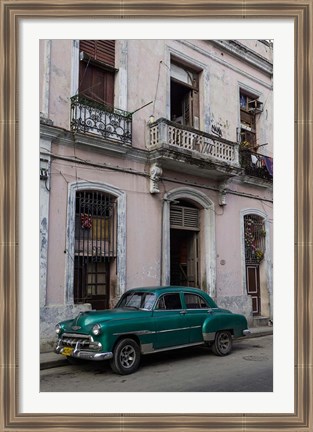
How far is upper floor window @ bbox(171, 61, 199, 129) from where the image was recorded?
12195 mm

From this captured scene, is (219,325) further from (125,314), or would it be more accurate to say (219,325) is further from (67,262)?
(67,262)

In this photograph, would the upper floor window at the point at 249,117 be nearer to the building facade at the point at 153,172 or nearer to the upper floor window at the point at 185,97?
the building facade at the point at 153,172

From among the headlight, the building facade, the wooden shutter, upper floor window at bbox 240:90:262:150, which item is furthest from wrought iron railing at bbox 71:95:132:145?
upper floor window at bbox 240:90:262:150

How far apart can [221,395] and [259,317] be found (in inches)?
341

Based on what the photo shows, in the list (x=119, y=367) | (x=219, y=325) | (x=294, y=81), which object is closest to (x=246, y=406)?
(x=119, y=367)

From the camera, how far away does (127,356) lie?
665cm

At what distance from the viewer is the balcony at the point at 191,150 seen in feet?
33.6

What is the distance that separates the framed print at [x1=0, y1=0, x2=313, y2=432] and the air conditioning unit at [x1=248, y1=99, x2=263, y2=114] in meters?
0.07

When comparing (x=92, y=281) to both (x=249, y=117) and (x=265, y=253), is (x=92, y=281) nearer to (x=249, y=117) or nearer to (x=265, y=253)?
(x=265, y=253)

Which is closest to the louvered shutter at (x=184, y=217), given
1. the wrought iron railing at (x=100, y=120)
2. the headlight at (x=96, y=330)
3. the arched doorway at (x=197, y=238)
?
the arched doorway at (x=197, y=238)

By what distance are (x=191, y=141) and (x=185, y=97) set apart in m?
2.40

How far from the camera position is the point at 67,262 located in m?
8.63

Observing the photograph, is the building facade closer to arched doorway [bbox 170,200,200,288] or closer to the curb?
arched doorway [bbox 170,200,200,288]

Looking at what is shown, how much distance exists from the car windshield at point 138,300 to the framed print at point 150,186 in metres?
0.71
